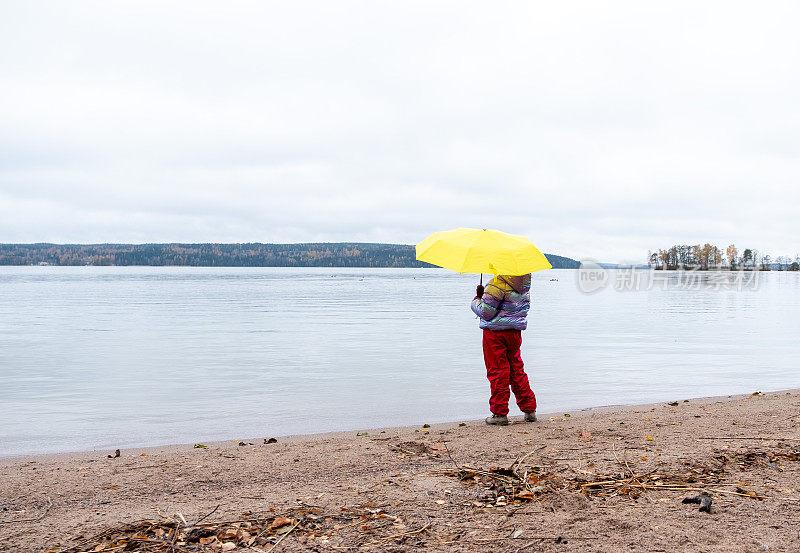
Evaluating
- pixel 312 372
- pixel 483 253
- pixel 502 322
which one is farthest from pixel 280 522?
pixel 312 372

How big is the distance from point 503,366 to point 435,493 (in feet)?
10.4

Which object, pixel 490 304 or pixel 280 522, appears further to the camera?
pixel 490 304

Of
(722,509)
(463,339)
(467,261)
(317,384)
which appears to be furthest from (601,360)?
(722,509)

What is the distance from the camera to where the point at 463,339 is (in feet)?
73.6

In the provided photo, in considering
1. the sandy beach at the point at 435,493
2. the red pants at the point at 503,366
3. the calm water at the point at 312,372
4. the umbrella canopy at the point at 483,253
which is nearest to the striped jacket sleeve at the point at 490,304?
the red pants at the point at 503,366

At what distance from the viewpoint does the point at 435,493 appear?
5.01 metres

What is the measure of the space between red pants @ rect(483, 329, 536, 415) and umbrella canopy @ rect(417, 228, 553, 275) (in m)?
0.91

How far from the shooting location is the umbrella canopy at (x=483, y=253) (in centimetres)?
720

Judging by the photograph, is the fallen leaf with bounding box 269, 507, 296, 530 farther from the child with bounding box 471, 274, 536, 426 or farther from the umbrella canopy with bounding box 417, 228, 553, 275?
the child with bounding box 471, 274, 536, 426

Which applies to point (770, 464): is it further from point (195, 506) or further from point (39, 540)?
point (39, 540)

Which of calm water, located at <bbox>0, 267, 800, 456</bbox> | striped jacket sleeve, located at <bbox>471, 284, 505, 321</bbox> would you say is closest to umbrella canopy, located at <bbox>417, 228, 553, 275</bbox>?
striped jacket sleeve, located at <bbox>471, 284, 505, 321</bbox>

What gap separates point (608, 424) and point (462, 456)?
256cm

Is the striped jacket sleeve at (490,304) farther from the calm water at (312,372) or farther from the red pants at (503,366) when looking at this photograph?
the calm water at (312,372)

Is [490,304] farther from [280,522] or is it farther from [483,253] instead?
[280,522]
